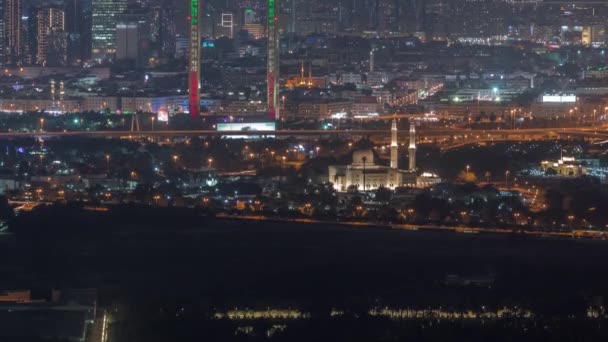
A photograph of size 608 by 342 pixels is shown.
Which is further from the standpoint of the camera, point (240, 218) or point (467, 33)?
point (467, 33)

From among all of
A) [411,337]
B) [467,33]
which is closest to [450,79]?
[467,33]

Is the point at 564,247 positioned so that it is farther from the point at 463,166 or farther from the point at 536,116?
the point at 536,116

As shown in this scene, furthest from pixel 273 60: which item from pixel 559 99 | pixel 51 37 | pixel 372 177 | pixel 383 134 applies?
pixel 51 37

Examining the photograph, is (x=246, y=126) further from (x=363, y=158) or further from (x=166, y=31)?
(x=166, y=31)

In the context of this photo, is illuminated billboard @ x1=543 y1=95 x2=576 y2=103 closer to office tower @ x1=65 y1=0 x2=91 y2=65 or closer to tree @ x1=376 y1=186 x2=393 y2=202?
office tower @ x1=65 y1=0 x2=91 y2=65

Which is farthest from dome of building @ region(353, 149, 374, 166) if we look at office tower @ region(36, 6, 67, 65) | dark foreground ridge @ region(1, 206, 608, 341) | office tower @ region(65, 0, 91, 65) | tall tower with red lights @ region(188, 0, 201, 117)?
office tower @ region(65, 0, 91, 65)

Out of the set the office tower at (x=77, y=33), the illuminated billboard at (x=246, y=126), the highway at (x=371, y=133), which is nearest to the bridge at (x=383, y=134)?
the highway at (x=371, y=133)
